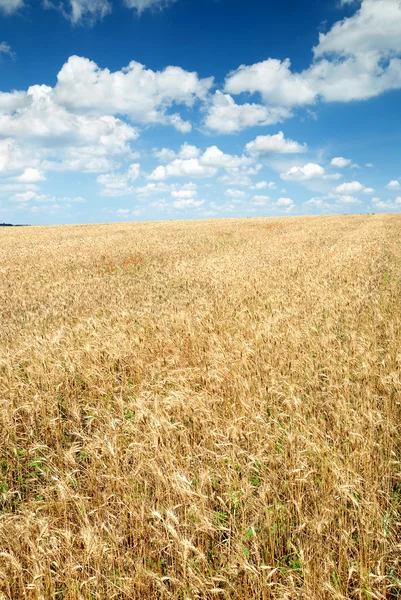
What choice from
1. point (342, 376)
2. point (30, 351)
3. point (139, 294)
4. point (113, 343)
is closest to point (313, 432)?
point (342, 376)

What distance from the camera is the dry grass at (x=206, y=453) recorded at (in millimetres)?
2037

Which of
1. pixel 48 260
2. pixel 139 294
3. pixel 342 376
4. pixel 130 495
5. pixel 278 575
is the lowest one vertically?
pixel 278 575

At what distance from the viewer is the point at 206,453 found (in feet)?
9.81

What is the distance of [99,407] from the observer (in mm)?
4137

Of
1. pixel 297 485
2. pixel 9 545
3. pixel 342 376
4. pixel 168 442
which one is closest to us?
pixel 9 545

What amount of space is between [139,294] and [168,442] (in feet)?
24.4

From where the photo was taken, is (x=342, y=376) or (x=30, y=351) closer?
(x=342, y=376)

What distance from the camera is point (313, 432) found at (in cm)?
311

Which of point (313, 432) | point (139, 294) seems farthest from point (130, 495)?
point (139, 294)

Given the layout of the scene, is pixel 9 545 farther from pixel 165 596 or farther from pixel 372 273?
pixel 372 273

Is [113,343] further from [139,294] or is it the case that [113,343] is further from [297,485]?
[139,294]

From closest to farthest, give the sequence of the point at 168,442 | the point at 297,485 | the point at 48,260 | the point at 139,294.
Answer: the point at 297,485 < the point at 168,442 < the point at 139,294 < the point at 48,260

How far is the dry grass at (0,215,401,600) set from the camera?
6.68 feet

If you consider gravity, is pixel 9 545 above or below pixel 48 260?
below
